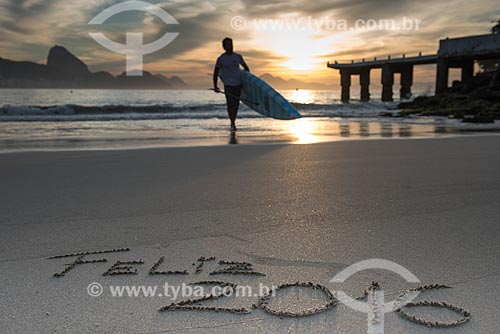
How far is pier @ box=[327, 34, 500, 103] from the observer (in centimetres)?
2662

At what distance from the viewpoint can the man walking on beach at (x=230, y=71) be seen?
8.62 meters

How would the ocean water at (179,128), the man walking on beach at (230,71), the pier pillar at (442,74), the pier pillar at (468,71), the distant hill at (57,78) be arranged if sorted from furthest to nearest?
the distant hill at (57,78) → the pier pillar at (468,71) → the pier pillar at (442,74) → the man walking on beach at (230,71) → the ocean water at (179,128)

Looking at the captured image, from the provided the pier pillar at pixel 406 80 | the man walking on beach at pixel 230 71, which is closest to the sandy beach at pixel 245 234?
the man walking on beach at pixel 230 71

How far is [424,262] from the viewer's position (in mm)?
1646

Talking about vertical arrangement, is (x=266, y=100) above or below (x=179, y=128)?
above

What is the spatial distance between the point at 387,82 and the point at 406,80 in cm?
226

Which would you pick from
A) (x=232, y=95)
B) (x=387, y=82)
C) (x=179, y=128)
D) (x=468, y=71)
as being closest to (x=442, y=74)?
(x=468, y=71)

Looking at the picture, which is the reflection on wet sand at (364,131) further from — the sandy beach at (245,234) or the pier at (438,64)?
the pier at (438,64)

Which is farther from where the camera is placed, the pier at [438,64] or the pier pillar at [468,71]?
the pier pillar at [468,71]

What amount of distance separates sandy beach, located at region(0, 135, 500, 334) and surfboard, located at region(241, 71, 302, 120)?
5.65m

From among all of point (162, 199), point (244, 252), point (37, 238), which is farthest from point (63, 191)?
point (244, 252)

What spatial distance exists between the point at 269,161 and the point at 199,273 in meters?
2.86

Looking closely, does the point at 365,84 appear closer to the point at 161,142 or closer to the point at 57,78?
the point at 161,142

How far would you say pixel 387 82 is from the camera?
38.4 meters
